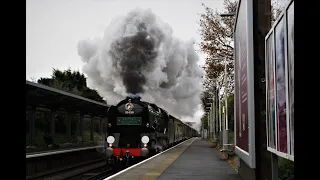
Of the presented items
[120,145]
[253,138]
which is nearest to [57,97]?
[120,145]

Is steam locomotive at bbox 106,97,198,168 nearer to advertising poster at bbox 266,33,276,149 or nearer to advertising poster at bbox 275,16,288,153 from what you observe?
advertising poster at bbox 266,33,276,149

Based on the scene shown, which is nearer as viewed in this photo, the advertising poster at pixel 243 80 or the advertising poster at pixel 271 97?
the advertising poster at pixel 271 97

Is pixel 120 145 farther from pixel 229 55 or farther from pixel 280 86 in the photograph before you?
pixel 280 86

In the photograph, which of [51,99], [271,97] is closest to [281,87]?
[271,97]

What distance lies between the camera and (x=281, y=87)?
4.04 m

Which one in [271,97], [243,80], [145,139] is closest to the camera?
[271,97]

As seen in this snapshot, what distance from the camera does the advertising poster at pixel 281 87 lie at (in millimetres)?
3896

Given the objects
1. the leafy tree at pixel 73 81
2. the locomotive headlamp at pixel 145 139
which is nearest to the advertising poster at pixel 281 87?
the locomotive headlamp at pixel 145 139

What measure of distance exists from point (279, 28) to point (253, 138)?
8.19ft

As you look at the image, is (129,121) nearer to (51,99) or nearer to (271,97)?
(51,99)

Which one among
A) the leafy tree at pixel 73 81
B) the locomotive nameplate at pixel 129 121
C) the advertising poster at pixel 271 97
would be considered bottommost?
the locomotive nameplate at pixel 129 121

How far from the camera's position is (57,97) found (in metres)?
17.4

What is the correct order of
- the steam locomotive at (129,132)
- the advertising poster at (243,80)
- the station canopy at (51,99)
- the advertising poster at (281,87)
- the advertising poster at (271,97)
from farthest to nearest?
the steam locomotive at (129,132), the station canopy at (51,99), the advertising poster at (243,80), the advertising poster at (271,97), the advertising poster at (281,87)

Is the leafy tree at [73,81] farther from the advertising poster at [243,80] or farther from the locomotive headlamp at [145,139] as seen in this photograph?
the advertising poster at [243,80]
